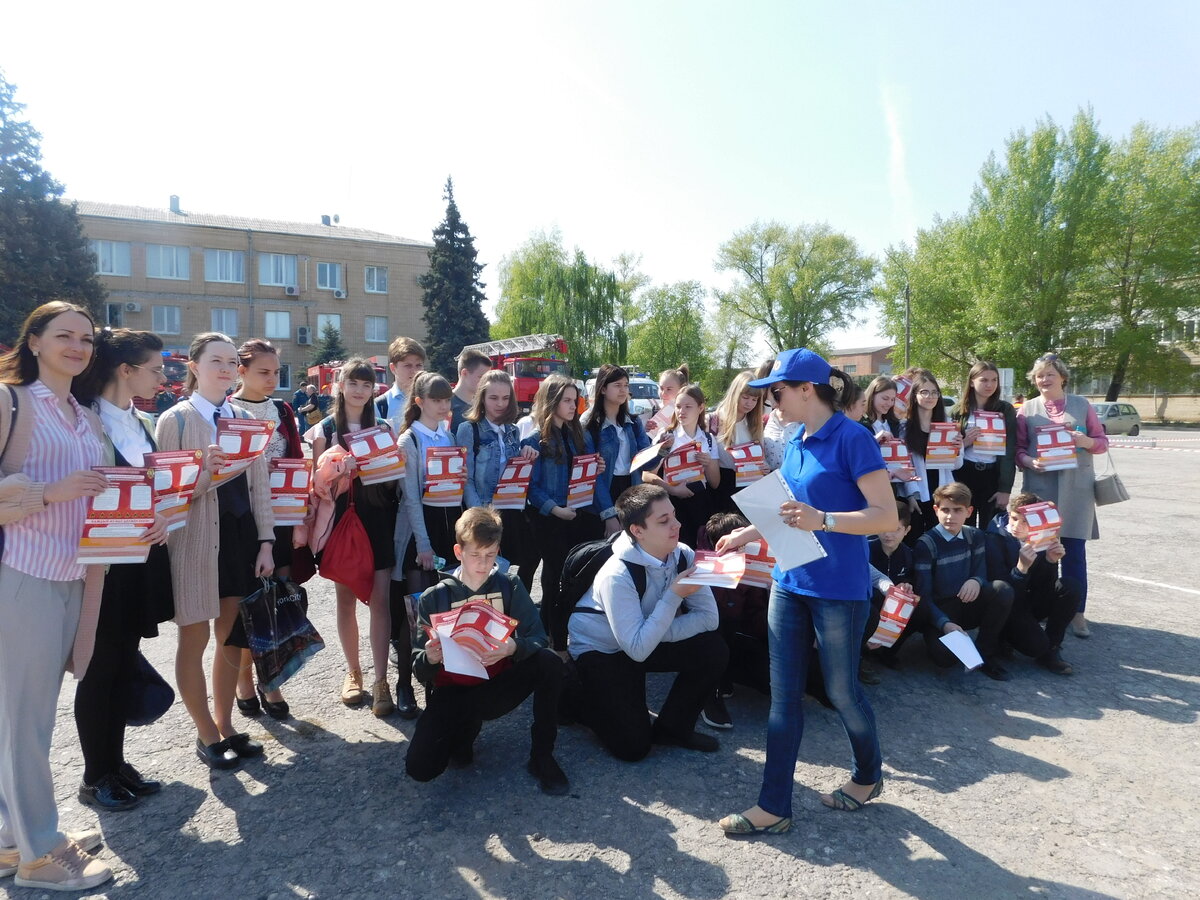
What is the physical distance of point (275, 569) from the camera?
4.41m

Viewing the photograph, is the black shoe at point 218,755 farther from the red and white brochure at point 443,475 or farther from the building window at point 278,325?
the building window at point 278,325

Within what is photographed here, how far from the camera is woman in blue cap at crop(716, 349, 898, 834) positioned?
303cm

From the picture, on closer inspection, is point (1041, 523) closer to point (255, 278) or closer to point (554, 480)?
point (554, 480)

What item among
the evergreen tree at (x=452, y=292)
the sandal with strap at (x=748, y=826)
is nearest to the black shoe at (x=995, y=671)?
the sandal with strap at (x=748, y=826)

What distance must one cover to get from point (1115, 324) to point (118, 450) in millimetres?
47919

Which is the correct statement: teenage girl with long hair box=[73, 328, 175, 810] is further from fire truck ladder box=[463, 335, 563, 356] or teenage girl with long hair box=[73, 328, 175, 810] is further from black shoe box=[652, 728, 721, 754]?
fire truck ladder box=[463, 335, 563, 356]

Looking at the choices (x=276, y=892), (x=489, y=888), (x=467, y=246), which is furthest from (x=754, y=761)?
(x=467, y=246)

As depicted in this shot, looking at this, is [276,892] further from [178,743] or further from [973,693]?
[973,693]

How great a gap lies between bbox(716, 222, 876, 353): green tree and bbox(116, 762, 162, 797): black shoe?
2121 inches

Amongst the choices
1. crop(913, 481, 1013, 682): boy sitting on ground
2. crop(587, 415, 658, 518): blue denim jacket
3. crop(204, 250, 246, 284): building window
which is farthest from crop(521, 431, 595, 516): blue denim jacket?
crop(204, 250, 246, 284): building window

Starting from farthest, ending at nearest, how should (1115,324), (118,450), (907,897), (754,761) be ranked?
1. (1115,324)
2. (754,761)
3. (118,450)
4. (907,897)

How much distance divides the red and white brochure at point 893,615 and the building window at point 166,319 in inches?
1915

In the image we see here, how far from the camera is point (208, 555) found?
12.3 feet

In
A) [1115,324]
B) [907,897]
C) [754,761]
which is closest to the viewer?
[907,897]
